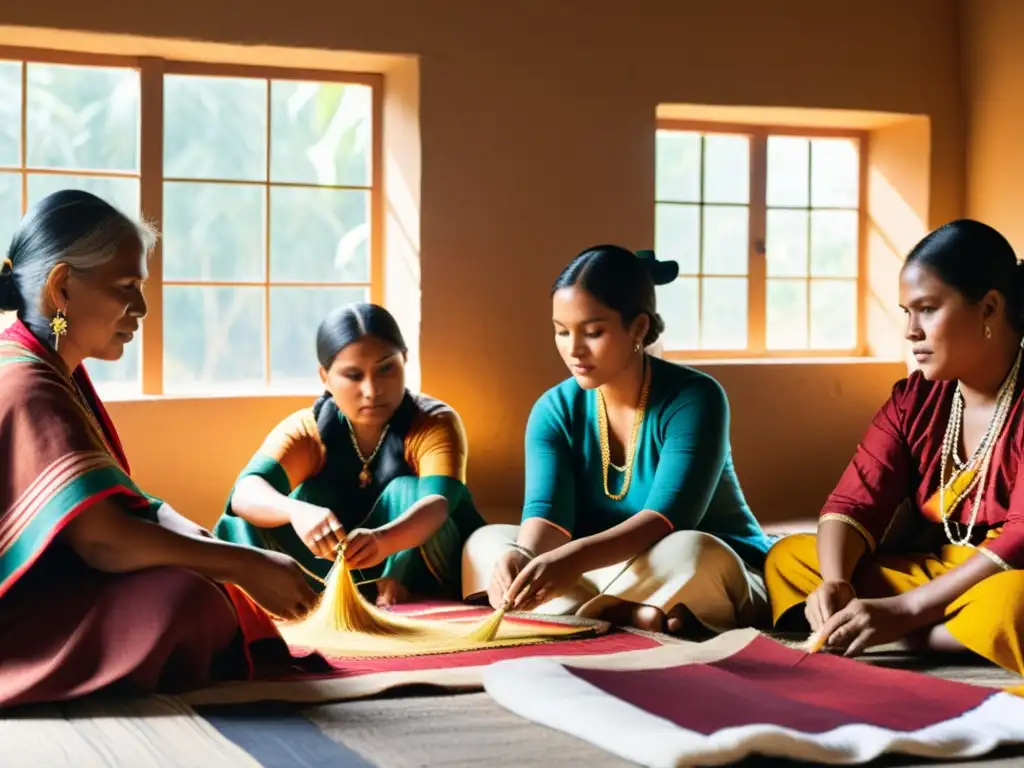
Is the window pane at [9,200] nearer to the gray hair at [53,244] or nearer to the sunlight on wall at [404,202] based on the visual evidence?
the sunlight on wall at [404,202]

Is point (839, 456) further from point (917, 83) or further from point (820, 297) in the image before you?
point (917, 83)

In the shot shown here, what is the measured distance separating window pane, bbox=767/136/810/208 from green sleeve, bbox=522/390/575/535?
9.00 feet

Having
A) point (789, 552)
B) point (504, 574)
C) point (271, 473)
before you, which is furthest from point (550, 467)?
point (271, 473)

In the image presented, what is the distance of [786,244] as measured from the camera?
6.34 m

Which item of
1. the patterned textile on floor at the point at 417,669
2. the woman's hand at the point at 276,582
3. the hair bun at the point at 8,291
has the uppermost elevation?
the hair bun at the point at 8,291

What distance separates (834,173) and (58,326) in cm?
446

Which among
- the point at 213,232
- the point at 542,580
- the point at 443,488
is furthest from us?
the point at 213,232

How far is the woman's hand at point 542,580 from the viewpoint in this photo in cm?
326

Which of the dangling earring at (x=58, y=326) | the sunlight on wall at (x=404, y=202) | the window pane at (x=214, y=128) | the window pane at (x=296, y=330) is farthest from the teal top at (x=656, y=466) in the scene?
the window pane at (x=214, y=128)

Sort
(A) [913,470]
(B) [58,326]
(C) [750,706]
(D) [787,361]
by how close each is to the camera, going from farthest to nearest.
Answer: (D) [787,361], (A) [913,470], (B) [58,326], (C) [750,706]

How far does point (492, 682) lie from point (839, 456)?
3680 mm

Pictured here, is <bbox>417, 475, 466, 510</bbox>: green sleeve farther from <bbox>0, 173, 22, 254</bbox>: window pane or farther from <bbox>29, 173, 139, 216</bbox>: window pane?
<bbox>0, 173, 22, 254</bbox>: window pane

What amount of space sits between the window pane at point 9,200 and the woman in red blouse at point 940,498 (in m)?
2.98

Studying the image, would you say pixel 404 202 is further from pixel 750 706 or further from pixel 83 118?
pixel 750 706
